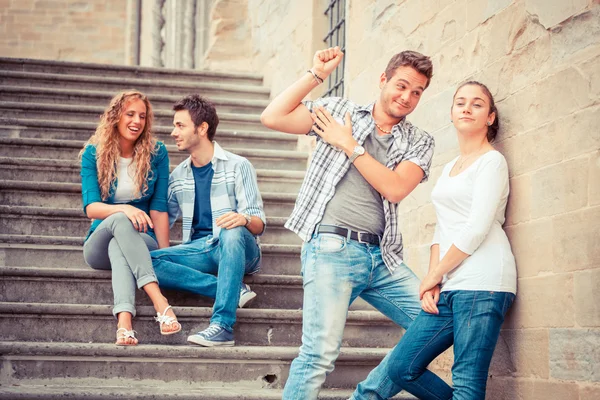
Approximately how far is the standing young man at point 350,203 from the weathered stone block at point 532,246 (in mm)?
381

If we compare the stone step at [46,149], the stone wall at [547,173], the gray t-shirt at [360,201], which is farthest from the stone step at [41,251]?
the stone wall at [547,173]

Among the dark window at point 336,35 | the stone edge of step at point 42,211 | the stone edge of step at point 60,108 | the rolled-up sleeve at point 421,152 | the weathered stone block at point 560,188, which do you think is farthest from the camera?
the dark window at point 336,35

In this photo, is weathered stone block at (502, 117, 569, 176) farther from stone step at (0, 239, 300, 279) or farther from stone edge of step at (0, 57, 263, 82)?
stone edge of step at (0, 57, 263, 82)

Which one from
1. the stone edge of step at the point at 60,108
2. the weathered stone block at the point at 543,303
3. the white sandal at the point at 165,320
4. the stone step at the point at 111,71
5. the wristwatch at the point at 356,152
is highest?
the stone step at the point at 111,71

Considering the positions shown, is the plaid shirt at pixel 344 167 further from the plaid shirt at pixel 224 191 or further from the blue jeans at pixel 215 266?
the plaid shirt at pixel 224 191

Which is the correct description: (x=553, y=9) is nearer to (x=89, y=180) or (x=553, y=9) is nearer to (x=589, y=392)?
(x=589, y=392)

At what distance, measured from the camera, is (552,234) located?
277 centimetres

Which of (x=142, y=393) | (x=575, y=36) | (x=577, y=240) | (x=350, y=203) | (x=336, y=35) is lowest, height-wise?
(x=142, y=393)

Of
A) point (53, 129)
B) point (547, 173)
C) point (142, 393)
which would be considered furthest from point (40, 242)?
point (547, 173)

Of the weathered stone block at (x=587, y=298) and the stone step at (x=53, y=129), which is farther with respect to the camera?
the stone step at (x=53, y=129)

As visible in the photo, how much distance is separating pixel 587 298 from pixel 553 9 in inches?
38.5

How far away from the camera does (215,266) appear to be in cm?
383

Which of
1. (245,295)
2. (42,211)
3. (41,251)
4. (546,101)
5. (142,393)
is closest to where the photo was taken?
(546,101)

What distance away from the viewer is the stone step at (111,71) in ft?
21.0
